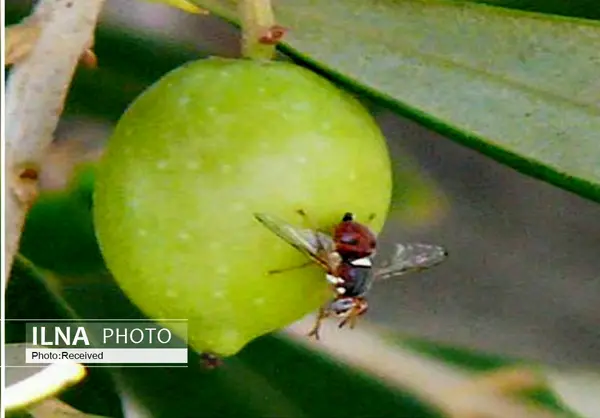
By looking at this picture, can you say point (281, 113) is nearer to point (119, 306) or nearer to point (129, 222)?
point (129, 222)

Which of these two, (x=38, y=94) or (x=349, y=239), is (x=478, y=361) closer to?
(x=349, y=239)

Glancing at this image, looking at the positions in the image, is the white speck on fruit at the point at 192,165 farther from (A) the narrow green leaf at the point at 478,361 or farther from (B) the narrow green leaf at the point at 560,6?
(A) the narrow green leaf at the point at 478,361

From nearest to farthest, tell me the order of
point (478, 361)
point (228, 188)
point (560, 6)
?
point (228, 188), point (560, 6), point (478, 361)

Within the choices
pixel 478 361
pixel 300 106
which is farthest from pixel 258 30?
pixel 478 361

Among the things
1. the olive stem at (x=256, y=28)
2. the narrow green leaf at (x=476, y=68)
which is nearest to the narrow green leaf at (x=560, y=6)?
the narrow green leaf at (x=476, y=68)

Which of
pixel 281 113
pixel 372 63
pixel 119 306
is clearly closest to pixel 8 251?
pixel 281 113

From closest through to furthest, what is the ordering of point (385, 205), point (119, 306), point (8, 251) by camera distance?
point (8, 251), point (385, 205), point (119, 306)
